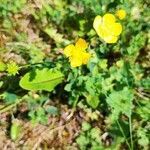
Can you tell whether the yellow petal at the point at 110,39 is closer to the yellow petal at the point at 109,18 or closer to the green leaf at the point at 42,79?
the yellow petal at the point at 109,18

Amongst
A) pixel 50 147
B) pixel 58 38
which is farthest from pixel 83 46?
pixel 50 147

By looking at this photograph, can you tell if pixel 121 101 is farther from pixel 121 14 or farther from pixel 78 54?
pixel 121 14

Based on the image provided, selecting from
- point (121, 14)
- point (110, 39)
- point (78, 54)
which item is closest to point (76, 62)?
point (78, 54)

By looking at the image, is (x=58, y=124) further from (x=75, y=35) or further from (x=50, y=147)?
(x=75, y=35)

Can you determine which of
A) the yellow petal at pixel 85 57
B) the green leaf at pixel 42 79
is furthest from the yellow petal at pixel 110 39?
the green leaf at pixel 42 79

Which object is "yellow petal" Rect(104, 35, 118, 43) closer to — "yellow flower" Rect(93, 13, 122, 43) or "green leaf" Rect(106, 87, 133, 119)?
"yellow flower" Rect(93, 13, 122, 43)

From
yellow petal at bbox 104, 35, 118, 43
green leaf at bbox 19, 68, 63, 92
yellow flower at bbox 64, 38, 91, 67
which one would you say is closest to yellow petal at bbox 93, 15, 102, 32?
yellow petal at bbox 104, 35, 118, 43
